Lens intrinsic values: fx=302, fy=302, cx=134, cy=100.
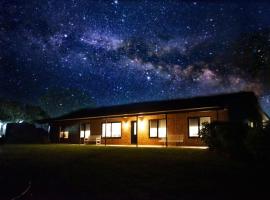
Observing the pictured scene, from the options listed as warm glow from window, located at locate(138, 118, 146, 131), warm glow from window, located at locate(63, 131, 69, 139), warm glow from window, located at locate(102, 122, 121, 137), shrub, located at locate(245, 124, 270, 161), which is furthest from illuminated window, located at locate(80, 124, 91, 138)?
shrub, located at locate(245, 124, 270, 161)

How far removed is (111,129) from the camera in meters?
28.9

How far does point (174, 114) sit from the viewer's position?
24.2m

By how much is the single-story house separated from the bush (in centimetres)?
455

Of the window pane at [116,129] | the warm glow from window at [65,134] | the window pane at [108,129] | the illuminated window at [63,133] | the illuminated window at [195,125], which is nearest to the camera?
the illuminated window at [195,125]

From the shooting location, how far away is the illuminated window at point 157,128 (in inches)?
982

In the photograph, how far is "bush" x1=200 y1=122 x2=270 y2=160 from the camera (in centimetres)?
1084

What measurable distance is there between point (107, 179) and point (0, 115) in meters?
57.2

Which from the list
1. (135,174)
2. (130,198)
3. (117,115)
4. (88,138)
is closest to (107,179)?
(135,174)

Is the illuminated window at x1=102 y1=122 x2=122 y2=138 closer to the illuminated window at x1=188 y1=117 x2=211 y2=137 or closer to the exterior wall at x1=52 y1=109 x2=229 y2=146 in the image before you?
the exterior wall at x1=52 y1=109 x2=229 y2=146

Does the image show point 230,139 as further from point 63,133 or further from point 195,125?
point 63,133

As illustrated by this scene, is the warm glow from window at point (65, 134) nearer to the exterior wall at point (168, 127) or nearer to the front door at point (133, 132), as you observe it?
the exterior wall at point (168, 127)

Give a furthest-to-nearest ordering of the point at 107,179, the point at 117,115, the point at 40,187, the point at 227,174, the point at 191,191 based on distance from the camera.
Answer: the point at 117,115
the point at 227,174
the point at 107,179
the point at 40,187
the point at 191,191

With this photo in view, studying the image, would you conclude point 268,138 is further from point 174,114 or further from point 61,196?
point 174,114

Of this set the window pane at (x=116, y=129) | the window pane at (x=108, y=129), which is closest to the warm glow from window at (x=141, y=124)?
the window pane at (x=116, y=129)
